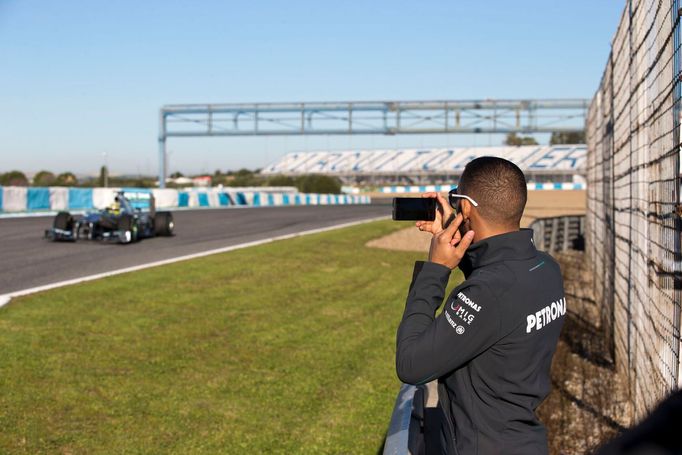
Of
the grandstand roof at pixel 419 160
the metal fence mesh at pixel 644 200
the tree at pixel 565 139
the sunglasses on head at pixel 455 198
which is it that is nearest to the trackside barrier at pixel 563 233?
the metal fence mesh at pixel 644 200

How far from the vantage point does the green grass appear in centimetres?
493

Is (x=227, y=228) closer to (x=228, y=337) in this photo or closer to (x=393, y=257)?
(x=393, y=257)

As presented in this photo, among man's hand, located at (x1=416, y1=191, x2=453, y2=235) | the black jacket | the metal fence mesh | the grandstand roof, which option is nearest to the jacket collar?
the black jacket

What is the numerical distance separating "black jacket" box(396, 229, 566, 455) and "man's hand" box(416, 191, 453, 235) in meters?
0.12

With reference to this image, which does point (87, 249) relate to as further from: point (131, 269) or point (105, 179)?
point (105, 179)

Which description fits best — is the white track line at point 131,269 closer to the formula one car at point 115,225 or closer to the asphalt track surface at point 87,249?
the asphalt track surface at point 87,249

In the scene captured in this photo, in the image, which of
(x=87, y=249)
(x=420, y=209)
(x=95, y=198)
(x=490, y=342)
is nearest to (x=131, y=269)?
(x=87, y=249)

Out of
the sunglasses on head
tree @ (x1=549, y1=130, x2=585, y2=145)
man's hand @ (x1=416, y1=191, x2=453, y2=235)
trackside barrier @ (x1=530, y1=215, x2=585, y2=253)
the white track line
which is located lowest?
the white track line

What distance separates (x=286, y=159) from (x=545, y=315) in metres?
118

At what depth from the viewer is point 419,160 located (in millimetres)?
94750

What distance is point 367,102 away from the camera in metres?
57.1

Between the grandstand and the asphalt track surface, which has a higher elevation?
the grandstand

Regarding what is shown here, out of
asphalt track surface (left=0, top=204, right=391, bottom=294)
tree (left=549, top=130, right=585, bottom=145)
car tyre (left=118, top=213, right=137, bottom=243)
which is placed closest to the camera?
asphalt track surface (left=0, top=204, right=391, bottom=294)

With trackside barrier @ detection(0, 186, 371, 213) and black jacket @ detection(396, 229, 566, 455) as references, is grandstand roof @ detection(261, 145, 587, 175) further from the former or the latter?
black jacket @ detection(396, 229, 566, 455)
